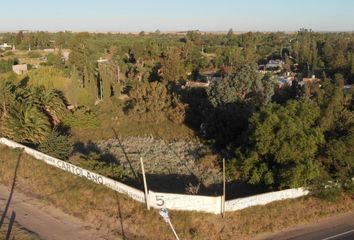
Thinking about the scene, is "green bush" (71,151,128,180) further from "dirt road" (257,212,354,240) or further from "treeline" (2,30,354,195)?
"dirt road" (257,212,354,240)

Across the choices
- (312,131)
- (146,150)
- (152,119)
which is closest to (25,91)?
(152,119)

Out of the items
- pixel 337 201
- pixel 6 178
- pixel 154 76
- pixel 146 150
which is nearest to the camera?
pixel 337 201

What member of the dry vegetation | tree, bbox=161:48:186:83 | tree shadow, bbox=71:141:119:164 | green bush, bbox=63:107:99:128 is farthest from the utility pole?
tree, bbox=161:48:186:83

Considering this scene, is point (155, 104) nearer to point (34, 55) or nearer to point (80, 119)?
point (80, 119)

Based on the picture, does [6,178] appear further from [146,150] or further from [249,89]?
[249,89]

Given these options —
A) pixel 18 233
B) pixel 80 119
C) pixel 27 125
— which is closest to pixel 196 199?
pixel 18 233
